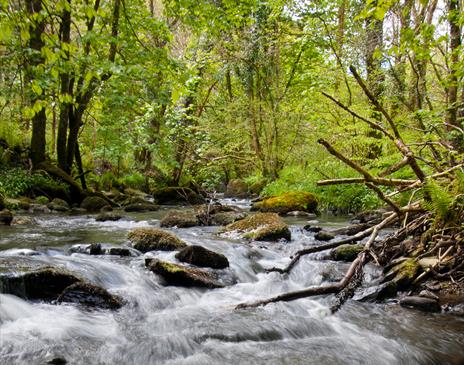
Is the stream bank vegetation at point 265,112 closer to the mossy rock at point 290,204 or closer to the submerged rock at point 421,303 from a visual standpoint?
the submerged rock at point 421,303

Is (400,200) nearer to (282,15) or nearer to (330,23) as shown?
(330,23)

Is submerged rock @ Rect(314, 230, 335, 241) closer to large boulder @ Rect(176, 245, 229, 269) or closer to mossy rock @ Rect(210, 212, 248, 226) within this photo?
large boulder @ Rect(176, 245, 229, 269)

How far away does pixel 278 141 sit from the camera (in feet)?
58.3

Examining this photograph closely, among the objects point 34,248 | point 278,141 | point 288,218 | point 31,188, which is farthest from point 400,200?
point 31,188

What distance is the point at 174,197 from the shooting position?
15.9 meters

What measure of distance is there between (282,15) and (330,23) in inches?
92.2

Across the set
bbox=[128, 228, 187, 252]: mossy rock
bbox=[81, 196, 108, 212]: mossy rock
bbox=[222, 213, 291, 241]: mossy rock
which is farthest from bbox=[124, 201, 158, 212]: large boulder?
bbox=[128, 228, 187, 252]: mossy rock

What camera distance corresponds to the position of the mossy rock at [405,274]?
470cm

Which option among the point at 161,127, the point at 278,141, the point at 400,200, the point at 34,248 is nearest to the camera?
the point at 34,248

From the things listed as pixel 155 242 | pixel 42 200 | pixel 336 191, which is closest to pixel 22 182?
pixel 42 200

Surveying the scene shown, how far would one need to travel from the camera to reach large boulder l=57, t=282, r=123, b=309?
409 centimetres

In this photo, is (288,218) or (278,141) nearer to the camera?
(288,218)

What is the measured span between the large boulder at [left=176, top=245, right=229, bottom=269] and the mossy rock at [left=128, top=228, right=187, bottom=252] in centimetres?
67

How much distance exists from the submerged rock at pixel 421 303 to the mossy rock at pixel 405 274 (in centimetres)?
26
